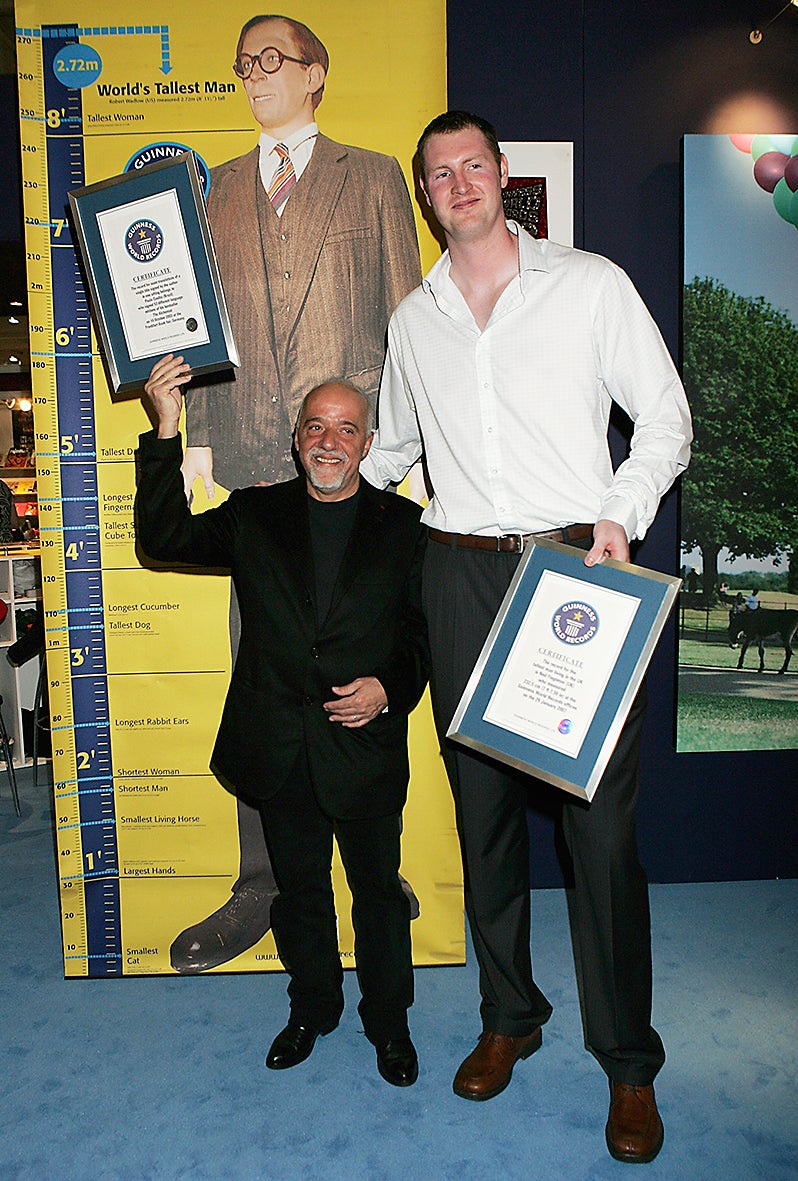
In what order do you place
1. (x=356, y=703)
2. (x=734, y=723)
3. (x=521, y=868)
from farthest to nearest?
(x=734, y=723) → (x=521, y=868) → (x=356, y=703)

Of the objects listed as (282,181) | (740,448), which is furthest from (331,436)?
(740,448)

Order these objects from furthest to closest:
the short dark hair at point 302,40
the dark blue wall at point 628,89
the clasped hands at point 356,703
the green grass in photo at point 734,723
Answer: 1. the green grass in photo at point 734,723
2. the dark blue wall at point 628,89
3. the short dark hair at point 302,40
4. the clasped hands at point 356,703

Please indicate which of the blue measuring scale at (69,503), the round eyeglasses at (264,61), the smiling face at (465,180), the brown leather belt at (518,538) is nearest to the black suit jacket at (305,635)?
the brown leather belt at (518,538)

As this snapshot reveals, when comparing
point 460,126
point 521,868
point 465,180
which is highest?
point 460,126

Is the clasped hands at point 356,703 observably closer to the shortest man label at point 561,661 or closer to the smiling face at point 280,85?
the shortest man label at point 561,661

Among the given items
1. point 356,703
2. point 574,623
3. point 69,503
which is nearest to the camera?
point 574,623

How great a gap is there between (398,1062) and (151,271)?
2.22 meters

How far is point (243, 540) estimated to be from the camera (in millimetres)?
2494

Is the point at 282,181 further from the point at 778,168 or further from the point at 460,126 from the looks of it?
the point at 778,168

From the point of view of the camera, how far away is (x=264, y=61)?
2.81 meters

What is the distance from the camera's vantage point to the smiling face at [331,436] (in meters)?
2.41

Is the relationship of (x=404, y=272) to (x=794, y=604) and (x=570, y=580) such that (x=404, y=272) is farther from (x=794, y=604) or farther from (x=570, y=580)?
(x=794, y=604)

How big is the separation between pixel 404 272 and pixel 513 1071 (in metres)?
2.33

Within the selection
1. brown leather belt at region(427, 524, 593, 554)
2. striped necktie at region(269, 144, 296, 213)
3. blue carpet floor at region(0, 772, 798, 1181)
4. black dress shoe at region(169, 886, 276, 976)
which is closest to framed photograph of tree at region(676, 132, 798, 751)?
blue carpet floor at region(0, 772, 798, 1181)
